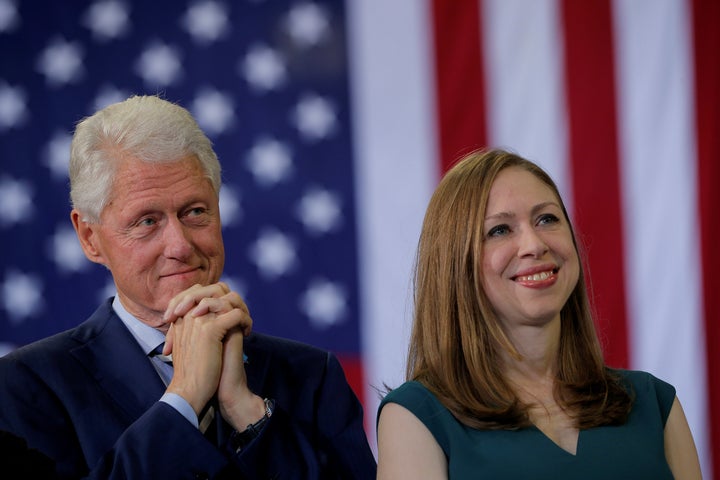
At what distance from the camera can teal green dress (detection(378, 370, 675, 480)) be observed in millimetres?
1837

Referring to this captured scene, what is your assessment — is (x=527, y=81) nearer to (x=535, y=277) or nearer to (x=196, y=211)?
(x=535, y=277)

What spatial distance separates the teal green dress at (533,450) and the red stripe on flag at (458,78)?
1.77 m

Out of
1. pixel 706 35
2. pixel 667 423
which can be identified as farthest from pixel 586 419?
pixel 706 35

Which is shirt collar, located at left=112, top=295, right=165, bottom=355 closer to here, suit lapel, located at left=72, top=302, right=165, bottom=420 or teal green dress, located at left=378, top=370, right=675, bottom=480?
suit lapel, located at left=72, top=302, right=165, bottom=420

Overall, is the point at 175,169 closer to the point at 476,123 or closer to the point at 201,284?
the point at 201,284

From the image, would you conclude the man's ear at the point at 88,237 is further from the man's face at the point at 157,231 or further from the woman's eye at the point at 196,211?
the woman's eye at the point at 196,211

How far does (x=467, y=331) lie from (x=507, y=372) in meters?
0.13

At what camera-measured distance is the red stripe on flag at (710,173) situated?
3.57m

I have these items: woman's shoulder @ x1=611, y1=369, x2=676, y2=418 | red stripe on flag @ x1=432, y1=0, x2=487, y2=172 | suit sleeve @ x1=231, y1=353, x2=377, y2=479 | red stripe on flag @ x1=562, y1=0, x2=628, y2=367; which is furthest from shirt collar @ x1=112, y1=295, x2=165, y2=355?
red stripe on flag @ x1=562, y1=0, x2=628, y2=367

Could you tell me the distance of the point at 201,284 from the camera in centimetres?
190

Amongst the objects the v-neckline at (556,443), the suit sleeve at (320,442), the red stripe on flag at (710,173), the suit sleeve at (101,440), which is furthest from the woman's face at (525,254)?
the red stripe on flag at (710,173)

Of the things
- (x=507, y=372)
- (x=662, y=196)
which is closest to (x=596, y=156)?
Result: (x=662, y=196)

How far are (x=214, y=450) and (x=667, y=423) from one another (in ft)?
2.97

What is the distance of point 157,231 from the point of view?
1.88 m
